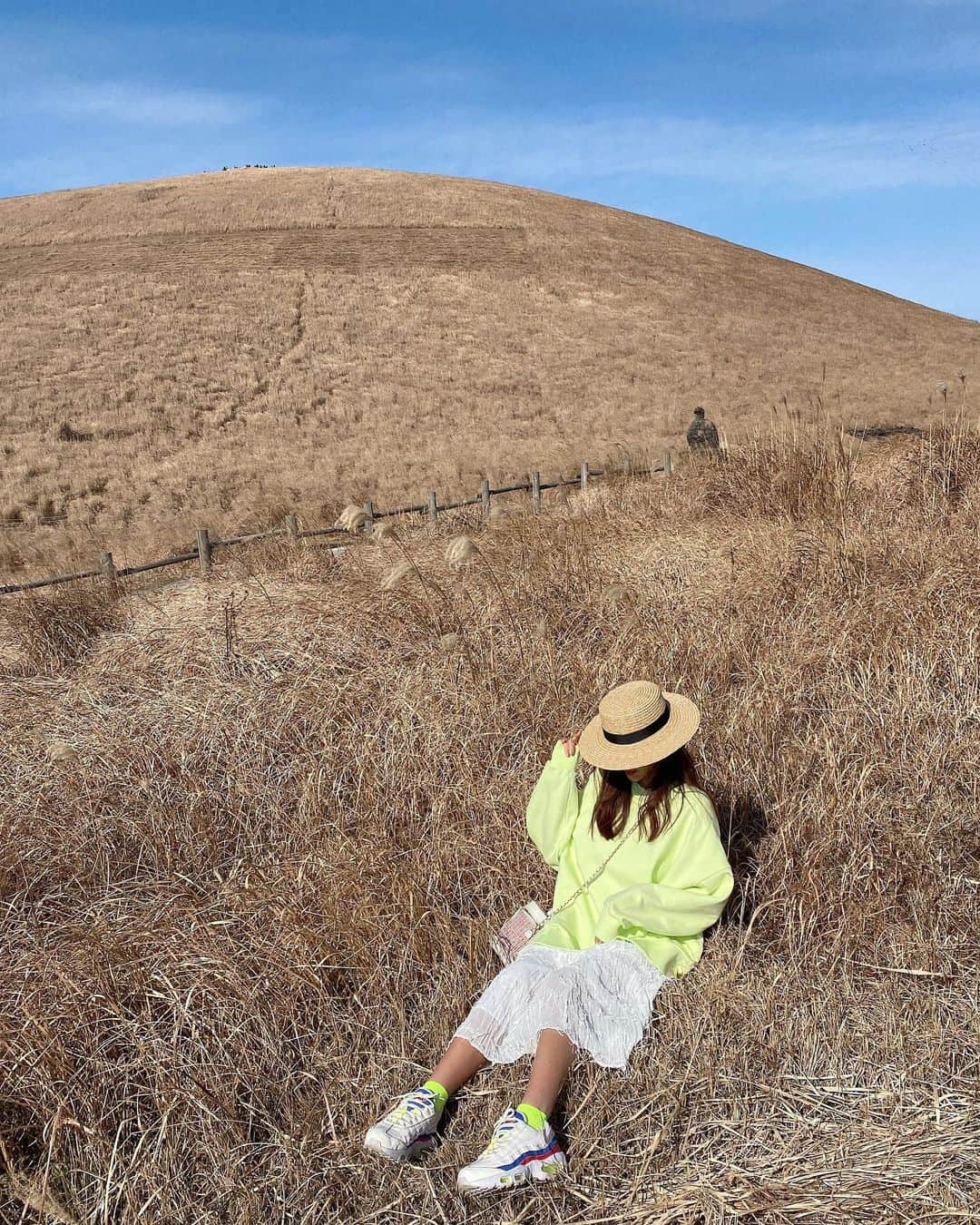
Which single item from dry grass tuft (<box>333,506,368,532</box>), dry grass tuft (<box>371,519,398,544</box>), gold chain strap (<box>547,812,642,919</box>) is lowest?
dry grass tuft (<box>333,506,368,532</box>)

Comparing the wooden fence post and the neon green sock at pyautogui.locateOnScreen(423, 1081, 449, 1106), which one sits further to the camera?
the wooden fence post

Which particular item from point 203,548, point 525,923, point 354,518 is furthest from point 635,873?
point 354,518

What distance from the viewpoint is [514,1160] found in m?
2.16

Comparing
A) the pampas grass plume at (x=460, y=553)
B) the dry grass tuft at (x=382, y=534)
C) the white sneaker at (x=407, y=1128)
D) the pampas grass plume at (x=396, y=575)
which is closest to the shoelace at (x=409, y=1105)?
the white sneaker at (x=407, y=1128)

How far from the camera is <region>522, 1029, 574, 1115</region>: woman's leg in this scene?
2326mm

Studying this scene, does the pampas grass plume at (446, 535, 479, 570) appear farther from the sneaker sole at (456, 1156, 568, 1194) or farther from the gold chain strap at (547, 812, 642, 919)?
the sneaker sole at (456, 1156, 568, 1194)

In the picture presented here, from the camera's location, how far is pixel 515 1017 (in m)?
2.51

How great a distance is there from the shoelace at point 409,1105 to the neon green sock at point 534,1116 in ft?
0.76

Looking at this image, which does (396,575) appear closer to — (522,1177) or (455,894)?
(455,894)

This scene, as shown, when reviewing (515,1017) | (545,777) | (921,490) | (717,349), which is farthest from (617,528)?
(717,349)

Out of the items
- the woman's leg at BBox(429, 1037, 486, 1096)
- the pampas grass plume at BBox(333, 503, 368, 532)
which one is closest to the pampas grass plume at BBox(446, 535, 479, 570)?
the woman's leg at BBox(429, 1037, 486, 1096)

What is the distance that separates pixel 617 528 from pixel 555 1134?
509cm

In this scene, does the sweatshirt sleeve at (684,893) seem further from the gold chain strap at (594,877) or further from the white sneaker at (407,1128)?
the white sneaker at (407,1128)

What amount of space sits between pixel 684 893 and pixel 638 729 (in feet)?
1.53
